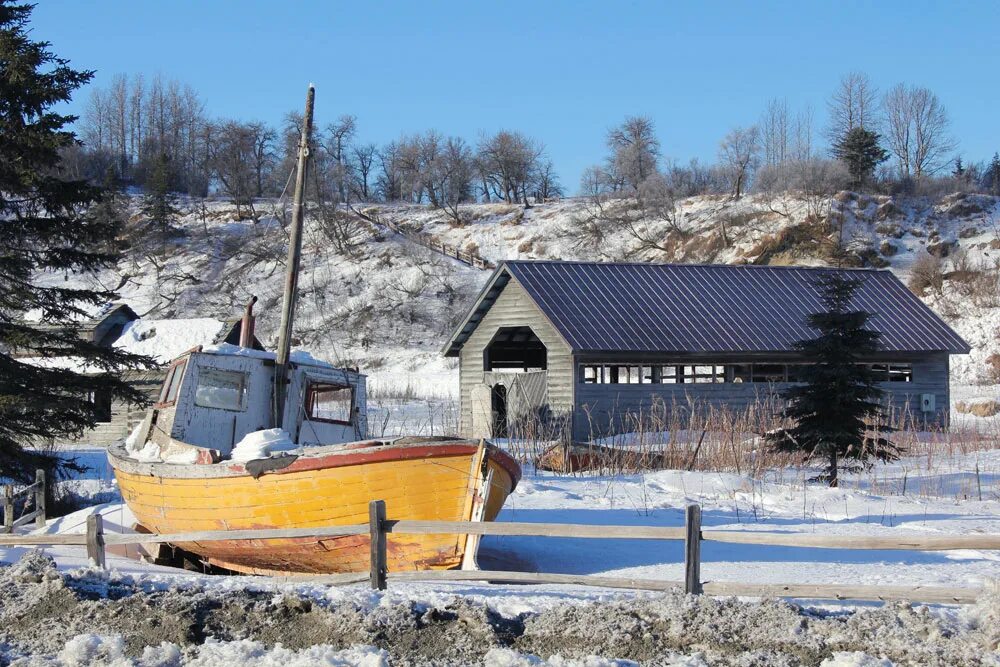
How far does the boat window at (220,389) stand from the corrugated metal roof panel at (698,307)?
14.1 meters

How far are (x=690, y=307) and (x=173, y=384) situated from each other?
1945 cm

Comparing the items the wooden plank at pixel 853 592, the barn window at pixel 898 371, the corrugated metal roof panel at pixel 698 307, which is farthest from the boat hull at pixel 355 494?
the barn window at pixel 898 371

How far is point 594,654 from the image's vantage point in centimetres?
759

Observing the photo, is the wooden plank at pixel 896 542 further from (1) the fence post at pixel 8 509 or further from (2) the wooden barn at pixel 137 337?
(2) the wooden barn at pixel 137 337

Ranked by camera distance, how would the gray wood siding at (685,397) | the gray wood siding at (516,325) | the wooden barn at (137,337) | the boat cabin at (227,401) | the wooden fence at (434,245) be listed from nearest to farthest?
the boat cabin at (227,401) < the gray wood siding at (685,397) < the gray wood siding at (516,325) < the wooden barn at (137,337) < the wooden fence at (434,245)

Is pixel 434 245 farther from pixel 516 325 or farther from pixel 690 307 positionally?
pixel 690 307

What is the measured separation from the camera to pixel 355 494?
11102mm

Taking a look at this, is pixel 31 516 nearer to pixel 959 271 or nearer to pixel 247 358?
pixel 247 358

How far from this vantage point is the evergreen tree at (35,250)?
16250 mm

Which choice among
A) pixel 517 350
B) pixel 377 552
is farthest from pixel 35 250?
pixel 517 350

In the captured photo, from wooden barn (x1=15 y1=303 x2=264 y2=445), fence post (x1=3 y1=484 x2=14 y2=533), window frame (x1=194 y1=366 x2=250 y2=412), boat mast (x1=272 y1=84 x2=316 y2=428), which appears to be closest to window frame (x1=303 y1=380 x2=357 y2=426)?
boat mast (x1=272 y1=84 x2=316 y2=428)

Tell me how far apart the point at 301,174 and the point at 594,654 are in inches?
420

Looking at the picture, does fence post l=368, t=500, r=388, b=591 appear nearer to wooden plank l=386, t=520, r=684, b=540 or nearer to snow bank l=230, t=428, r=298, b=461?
wooden plank l=386, t=520, r=684, b=540

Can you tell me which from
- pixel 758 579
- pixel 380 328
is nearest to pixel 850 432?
pixel 758 579
